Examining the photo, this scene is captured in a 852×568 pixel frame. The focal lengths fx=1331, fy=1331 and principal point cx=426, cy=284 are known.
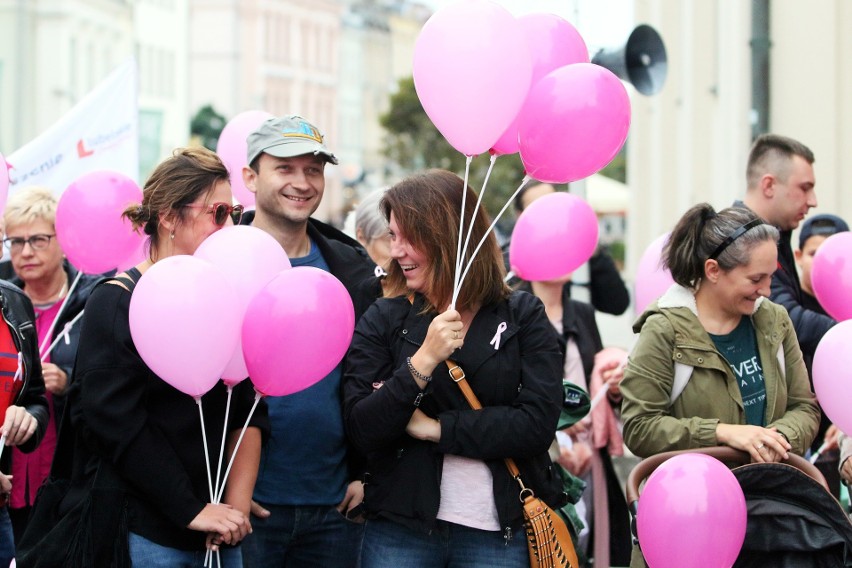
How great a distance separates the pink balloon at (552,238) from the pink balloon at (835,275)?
949 mm

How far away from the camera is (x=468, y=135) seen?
4234mm

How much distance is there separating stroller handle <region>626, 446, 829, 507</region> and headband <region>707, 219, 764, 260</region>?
665 mm

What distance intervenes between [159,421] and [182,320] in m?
0.37

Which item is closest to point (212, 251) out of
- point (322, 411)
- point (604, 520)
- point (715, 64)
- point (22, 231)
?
point (322, 411)

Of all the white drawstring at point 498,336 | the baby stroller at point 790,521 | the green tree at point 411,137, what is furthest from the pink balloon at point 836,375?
the green tree at point 411,137

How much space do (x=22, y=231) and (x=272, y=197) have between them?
63.3 inches

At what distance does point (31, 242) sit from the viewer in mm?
5770

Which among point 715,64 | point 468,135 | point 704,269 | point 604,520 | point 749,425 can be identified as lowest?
point 604,520

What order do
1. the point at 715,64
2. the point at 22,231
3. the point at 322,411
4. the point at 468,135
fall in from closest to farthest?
the point at 468,135 < the point at 322,411 < the point at 22,231 < the point at 715,64

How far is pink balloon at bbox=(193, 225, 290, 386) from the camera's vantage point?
406cm

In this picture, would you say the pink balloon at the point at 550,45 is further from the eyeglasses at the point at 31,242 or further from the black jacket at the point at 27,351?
the eyeglasses at the point at 31,242

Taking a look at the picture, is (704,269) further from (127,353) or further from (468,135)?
(127,353)

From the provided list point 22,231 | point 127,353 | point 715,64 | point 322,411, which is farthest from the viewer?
point 715,64

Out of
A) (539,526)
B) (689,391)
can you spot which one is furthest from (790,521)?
(539,526)
